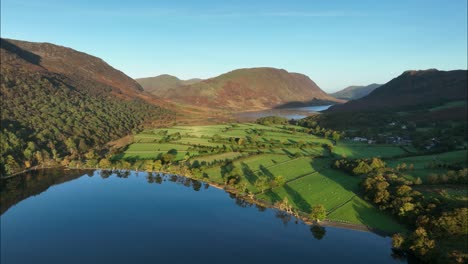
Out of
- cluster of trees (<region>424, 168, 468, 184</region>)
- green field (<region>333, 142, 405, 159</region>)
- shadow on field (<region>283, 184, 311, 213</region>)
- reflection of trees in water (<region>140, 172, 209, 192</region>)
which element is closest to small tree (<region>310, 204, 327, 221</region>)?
shadow on field (<region>283, 184, 311, 213</region>)

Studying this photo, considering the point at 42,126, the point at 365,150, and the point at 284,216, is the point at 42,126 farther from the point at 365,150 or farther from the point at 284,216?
the point at 365,150

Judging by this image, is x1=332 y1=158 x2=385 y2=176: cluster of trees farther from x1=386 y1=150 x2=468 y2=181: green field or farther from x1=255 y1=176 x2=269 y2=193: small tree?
x1=255 y1=176 x2=269 y2=193: small tree

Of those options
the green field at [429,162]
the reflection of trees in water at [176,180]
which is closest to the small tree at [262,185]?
the reflection of trees in water at [176,180]

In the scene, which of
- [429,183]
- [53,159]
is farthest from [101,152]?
[429,183]

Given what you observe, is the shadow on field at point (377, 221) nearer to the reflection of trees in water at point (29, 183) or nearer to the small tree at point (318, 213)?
the small tree at point (318, 213)

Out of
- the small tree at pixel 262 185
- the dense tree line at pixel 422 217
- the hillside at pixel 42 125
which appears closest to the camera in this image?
the dense tree line at pixel 422 217

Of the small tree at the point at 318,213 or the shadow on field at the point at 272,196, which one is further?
the shadow on field at the point at 272,196
